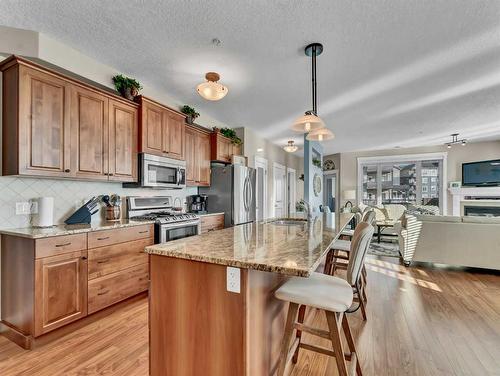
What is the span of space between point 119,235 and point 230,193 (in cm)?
214

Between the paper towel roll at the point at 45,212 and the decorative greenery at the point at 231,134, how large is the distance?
3010 millimetres

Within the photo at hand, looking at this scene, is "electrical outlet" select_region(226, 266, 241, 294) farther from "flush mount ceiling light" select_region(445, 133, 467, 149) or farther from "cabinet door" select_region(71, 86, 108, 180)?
"flush mount ceiling light" select_region(445, 133, 467, 149)

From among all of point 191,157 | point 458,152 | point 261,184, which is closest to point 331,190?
point 458,152

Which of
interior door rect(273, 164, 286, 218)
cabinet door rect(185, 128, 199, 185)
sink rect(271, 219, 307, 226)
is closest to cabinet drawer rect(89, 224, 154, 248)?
cabinet door rect(185, 128, 199, 185)

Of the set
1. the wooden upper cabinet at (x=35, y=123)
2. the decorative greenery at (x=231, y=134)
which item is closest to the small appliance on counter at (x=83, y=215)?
the wooden upper cabinet at (x=35, y=123)

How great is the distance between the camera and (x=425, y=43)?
2.42 metres

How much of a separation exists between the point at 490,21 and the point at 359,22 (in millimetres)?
1065

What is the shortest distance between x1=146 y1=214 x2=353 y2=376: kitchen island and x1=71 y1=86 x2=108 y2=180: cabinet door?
5.40ft

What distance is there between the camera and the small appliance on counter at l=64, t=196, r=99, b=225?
2564 mm

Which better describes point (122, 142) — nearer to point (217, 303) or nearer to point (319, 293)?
point (217, 303)

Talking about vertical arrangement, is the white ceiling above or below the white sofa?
above

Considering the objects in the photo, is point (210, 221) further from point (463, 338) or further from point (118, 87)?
point (463, 338)

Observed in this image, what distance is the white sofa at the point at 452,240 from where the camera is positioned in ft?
12.3

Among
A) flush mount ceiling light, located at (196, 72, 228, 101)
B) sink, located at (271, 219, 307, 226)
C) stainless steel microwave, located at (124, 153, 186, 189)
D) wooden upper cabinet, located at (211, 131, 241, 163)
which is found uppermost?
flush mount ceiling light, located at (196, 72, 228, 101)
